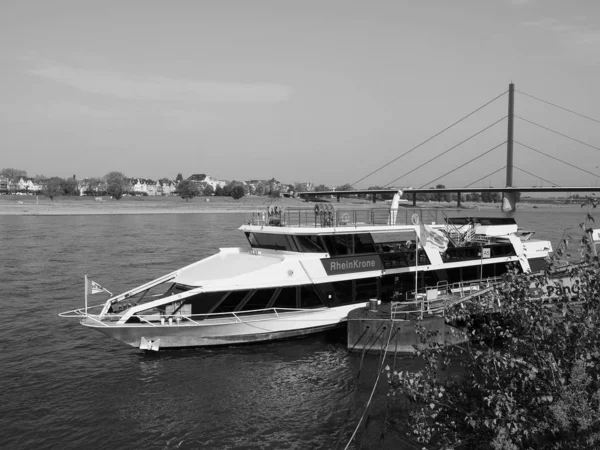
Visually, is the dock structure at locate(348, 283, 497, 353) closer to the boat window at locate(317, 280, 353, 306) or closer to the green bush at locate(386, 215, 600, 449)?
the boat window at locate(317, 280, 353, 306)

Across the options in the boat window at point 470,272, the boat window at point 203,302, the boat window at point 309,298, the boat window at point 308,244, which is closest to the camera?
the boat window at point 203,302

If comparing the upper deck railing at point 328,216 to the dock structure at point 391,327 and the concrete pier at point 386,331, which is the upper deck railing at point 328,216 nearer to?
the dock structure at point 391,327

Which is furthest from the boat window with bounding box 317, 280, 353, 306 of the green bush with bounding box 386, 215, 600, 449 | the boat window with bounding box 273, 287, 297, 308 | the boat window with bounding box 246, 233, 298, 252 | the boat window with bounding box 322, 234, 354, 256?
the green bush with bounding box 386, 215, 600, 449

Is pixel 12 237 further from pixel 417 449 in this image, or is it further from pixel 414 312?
pixel 417 449

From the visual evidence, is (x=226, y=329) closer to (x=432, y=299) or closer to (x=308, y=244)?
(x=308, y=244)

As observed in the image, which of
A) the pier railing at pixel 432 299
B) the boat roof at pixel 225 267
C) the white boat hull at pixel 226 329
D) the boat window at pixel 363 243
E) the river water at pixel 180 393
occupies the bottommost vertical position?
the river water at pixel 180 393

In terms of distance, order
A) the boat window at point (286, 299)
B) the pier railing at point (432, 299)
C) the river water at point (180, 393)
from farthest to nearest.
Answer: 1. the boat window at point (286, 299)
2. the pier railing at point (432, 299)
3. the river water at point (180, 393)

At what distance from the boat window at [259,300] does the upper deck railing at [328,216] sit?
10.6 ft

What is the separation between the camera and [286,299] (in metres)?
18.1

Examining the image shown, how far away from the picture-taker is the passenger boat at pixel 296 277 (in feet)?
55.0

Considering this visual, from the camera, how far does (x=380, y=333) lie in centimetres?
1719

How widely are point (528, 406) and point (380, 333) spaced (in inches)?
443

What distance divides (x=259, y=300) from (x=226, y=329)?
1.54m

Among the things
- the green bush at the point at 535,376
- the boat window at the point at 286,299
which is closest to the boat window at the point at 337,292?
the boat window at the point at 286,299
